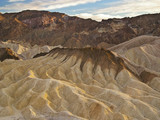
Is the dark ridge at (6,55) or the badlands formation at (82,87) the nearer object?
the badlands formation at (82,87)

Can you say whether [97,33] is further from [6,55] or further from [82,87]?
[82,87]

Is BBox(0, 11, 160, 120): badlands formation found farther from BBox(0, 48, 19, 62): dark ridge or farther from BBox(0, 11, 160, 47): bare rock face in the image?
BBox(0, 11, 160, 47): bare rock face

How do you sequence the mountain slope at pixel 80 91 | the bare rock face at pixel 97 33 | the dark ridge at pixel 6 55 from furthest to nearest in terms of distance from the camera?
the bare rock face at pixel 97 33, the dark ridge at pixel 6 55, the mountain slope at pixel 80 91

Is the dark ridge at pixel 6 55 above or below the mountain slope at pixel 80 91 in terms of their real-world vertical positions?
below

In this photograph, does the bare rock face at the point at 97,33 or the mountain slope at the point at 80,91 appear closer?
the mountain slope at the point at 80,91

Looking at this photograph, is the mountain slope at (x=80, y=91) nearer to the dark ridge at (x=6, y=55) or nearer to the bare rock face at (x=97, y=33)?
the dark ridge at (x=6, y=55)

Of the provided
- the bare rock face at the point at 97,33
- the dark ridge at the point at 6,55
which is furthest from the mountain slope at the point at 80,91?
the bare rock face at the point at 97,33

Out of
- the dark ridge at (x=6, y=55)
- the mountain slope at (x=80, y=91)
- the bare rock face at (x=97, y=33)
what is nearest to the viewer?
the mountain slope at (x=80, y=91)

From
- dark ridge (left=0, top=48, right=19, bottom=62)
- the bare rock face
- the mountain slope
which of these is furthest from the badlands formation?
the bare rock face

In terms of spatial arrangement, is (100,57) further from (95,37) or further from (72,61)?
(95,37)

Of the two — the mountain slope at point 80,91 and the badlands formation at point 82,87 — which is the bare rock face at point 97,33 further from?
the mountain slope at point 80,91

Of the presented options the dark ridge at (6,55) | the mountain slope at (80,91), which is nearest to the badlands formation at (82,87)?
the mountain slope at (80,91)
